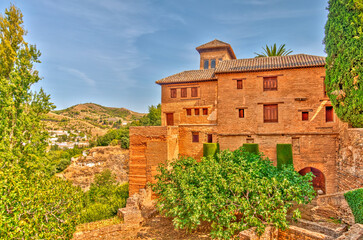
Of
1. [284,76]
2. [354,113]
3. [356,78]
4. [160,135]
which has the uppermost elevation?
[284,76]

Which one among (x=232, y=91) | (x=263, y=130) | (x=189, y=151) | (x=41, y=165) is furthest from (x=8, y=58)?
(x=263, y=130)

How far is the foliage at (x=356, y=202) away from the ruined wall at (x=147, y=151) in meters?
10.3

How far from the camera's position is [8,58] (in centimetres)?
1302

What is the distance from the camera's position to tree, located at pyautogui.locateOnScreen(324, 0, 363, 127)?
428 inches

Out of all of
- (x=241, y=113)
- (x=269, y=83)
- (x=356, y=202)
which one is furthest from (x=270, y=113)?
(x=356, y=202)

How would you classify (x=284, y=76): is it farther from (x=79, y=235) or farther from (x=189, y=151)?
(x=79, y=235)

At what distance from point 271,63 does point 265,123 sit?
462cm

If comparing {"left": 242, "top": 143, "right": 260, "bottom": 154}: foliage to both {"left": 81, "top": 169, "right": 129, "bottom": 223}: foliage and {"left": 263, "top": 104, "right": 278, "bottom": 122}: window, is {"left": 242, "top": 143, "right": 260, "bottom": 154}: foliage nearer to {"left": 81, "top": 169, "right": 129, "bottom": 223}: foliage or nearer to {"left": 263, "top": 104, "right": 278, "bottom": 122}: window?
{"left": 263, "top": 104, "right": 278, "bottom": 122}: window

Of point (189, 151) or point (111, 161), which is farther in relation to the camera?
point (111, 161)

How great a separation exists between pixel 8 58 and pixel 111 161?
2754 centimetres

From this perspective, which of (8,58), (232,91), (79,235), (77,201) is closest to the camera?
(77,201)

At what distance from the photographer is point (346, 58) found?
37.6 feet

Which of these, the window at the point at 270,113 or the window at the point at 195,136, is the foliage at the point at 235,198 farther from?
the window at the point at 195,136

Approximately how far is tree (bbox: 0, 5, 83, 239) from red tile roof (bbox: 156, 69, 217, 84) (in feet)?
32.9
